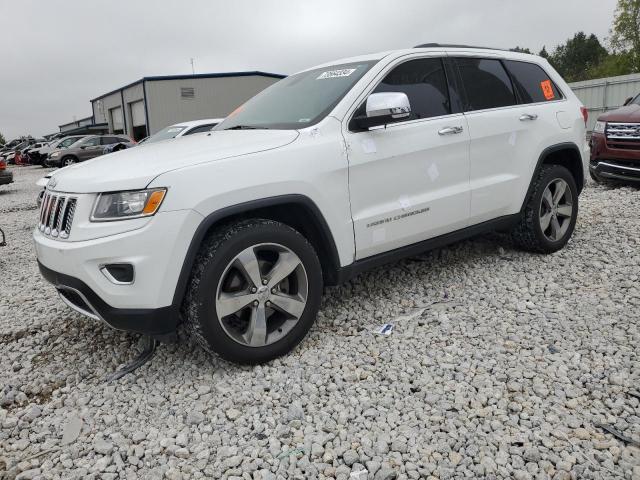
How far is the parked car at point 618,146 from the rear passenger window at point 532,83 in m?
3.49

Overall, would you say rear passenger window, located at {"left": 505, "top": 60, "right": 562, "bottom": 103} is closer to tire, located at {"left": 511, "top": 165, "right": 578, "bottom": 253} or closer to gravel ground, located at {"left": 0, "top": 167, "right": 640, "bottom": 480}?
tire, located at {"left": 511, "top": 165, "right": 578, "bottom": 253}

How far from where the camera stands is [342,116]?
3.25m

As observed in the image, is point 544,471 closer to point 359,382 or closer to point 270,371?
point 359,382

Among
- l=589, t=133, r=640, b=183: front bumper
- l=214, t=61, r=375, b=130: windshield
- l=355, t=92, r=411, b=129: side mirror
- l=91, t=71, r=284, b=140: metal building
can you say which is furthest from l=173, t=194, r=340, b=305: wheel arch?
l=91, t=71, r=284, b=140: metal building

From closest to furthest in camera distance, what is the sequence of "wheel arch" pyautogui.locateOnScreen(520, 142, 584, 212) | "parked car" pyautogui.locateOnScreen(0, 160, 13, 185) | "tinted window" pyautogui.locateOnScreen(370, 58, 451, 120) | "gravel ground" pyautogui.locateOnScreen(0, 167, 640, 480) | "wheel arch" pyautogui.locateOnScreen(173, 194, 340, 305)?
"gravel ground" pyautogui.locateOnScreen(0, 167, 640, 480) < "wheel arch" pyautogui.locateOnScreen(173, 194, 340, 305) < "tinted window" pyautogui.locateOnScreen(370, 58, 451, 120) < "wheel arch" pyautogui.locateOnScreen(520, 142, 584, 212) < "parked car" pyautogui.locateOnScreen(0, 160, 13, 185)

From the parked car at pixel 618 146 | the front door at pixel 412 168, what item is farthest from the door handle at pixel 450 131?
the parked car at pixel 618 146

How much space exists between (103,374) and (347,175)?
74.8 inches

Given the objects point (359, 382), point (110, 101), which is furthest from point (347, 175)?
point (110, 101)

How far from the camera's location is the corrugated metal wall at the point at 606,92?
63.2ft

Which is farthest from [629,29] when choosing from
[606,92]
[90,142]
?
[90,142]

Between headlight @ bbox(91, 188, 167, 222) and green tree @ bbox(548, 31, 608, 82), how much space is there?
85.8 m

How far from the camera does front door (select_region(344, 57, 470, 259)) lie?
3.28 m

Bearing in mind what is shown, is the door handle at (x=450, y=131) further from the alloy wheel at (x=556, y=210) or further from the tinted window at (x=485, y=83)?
the alloy wheel at (x=556, y=210)

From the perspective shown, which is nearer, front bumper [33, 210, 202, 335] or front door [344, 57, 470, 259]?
front bumper [33, 210, 202, 335]
